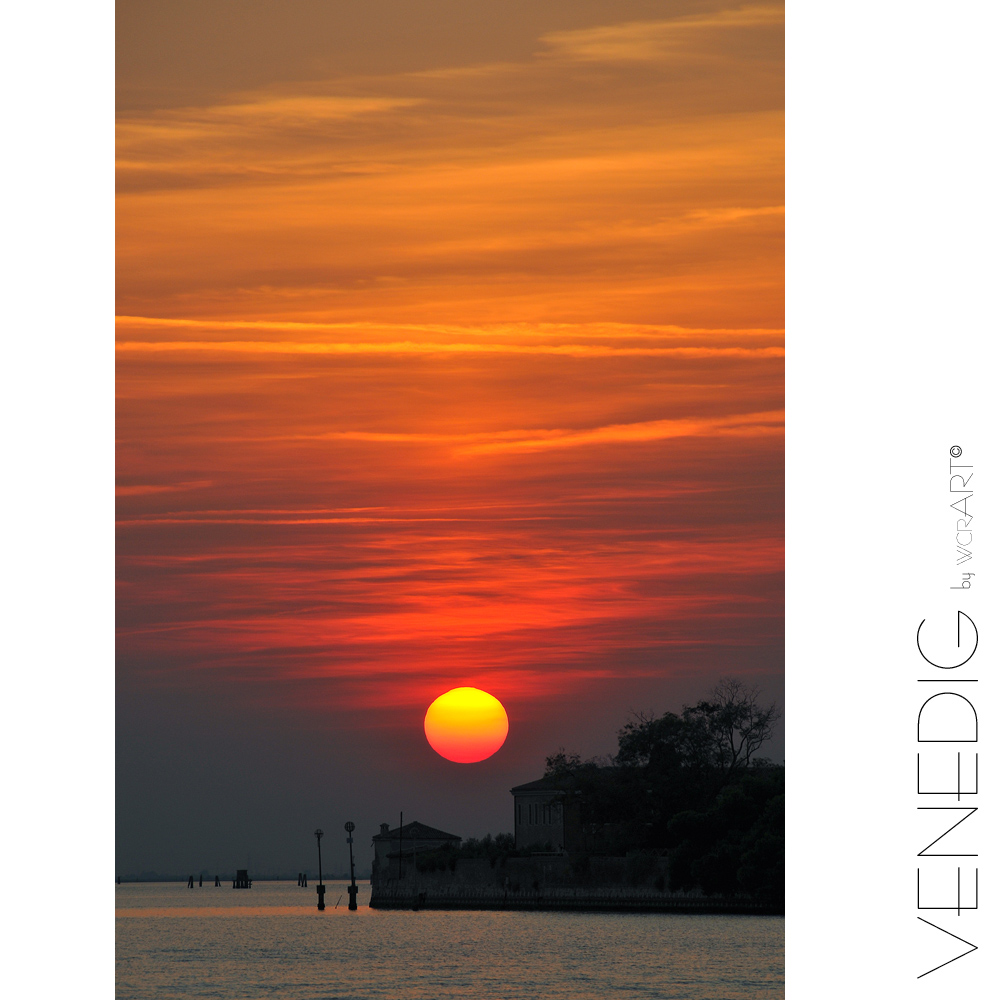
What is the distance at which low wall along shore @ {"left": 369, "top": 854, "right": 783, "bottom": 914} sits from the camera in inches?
1350

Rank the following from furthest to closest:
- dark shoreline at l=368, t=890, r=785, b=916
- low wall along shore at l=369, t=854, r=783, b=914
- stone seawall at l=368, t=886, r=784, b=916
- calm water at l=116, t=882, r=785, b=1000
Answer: low wall along shore at l=369, t=854, r=783, b=914 < stone seawall at l=368, t=886, r=784, b=916 < dark shoreline at l=368, t=890, r=785, b=916 < calm water at l=116, t=882, r=785, b=1000

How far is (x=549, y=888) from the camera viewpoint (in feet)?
127

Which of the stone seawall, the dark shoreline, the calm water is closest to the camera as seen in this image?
the calm water

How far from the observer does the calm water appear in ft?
70.7

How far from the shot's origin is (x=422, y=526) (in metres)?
15.0

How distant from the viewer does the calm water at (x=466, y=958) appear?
21.6 metres

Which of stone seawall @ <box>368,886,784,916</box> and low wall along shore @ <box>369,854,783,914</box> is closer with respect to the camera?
stone seawall @ <box>368,886,784,916</box>

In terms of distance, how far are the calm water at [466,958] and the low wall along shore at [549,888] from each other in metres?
0.53

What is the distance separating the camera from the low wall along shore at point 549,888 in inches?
1350

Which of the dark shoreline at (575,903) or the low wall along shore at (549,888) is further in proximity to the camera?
the low wall along shore at (549,888)

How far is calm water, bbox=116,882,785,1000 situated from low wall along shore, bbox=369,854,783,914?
1.74 ft

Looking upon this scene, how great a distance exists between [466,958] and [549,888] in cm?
1214

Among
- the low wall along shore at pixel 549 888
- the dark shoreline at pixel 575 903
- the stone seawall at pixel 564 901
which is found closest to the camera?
the dark shoreline at pixel 575 903

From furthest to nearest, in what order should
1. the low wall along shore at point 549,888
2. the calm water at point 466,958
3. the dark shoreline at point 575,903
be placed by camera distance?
the low wall along shore at point 549,888 → the dark shoreline at point 575,903 → the calm water at point 466,958
